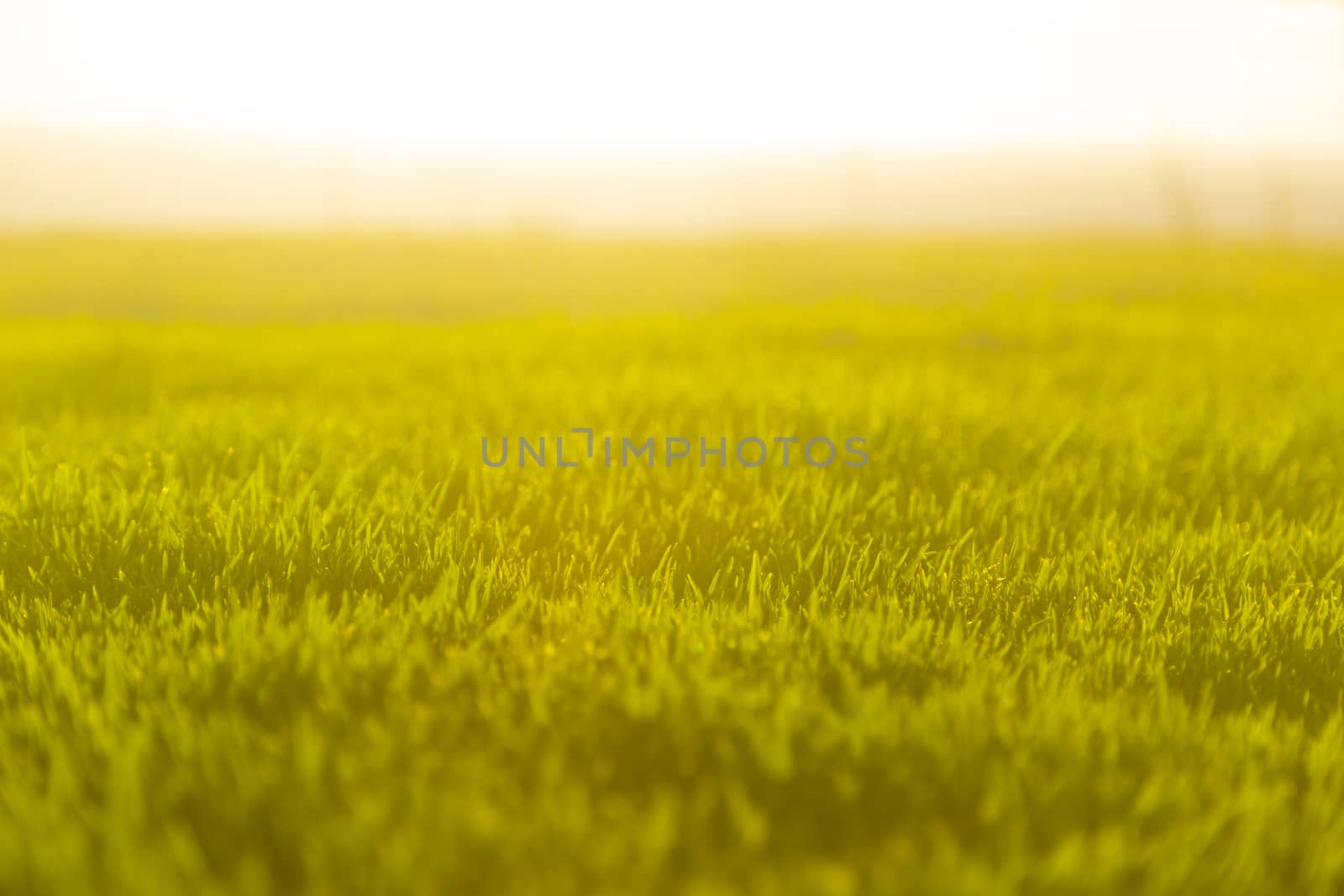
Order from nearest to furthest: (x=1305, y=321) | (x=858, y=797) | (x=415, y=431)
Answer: (x=858, y=797) < (x=415, y=431) < (x=1305, y=321)

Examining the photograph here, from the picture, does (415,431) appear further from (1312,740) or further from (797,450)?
(1312,740)

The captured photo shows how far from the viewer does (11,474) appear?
3.56 meters

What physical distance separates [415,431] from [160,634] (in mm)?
2125

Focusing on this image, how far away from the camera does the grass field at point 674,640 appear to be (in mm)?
1492

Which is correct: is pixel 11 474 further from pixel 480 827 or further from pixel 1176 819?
pixel 1176 819

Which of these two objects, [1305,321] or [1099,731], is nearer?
[1099,731]

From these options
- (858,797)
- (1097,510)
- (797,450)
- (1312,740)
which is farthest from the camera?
(797,450)

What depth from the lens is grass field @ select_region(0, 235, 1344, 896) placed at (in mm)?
1492

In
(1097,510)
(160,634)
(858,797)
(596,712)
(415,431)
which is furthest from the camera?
(415,431)

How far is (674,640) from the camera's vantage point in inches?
85.0

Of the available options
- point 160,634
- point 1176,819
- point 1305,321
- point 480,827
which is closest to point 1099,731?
point 1176,819

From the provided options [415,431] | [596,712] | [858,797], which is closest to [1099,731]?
[858,797]

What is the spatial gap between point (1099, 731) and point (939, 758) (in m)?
0.37

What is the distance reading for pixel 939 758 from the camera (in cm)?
169
